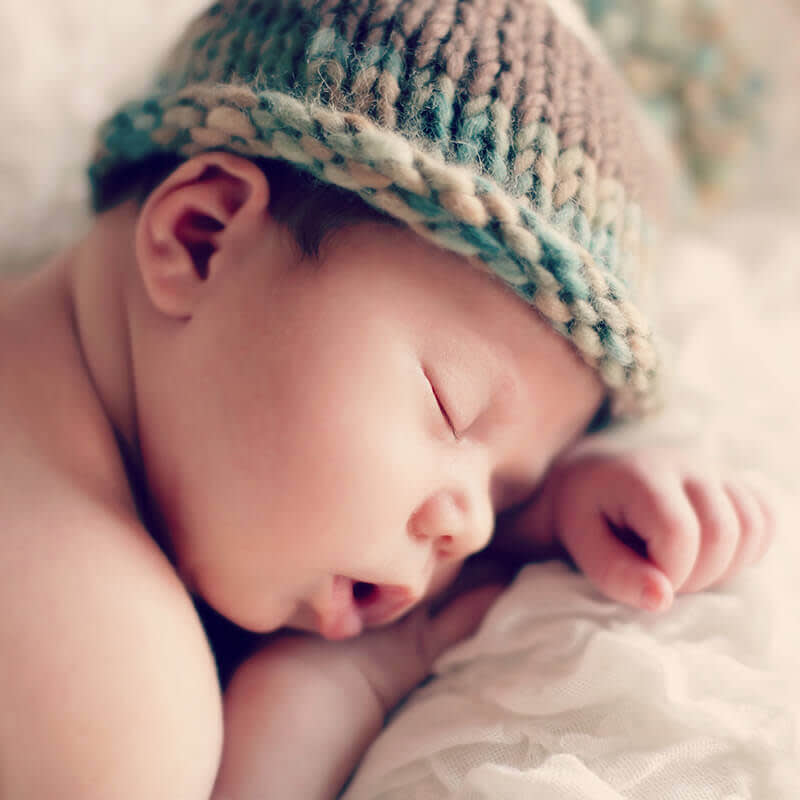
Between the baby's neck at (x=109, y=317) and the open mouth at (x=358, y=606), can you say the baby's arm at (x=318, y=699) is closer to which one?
the open mouth at (x=358, y=606)

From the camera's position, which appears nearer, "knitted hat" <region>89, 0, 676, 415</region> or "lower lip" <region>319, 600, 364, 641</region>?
"knitted hat" <region>89, 0, 676, 415</region>

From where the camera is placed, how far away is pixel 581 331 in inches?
30.2

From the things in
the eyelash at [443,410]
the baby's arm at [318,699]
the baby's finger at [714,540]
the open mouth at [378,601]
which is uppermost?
the eyelash at [443,410]

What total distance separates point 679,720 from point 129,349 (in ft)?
2.07

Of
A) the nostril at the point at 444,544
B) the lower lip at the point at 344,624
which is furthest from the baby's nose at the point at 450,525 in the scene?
the lower lip at the point at 344,624

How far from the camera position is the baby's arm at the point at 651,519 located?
2.82ft

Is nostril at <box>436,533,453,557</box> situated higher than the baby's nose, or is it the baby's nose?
the baby's nose

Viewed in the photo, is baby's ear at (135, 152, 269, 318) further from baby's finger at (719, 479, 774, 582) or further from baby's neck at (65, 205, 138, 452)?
baby's finger at (719, 479, 774, 582)

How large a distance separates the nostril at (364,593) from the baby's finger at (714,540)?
30 centimetres

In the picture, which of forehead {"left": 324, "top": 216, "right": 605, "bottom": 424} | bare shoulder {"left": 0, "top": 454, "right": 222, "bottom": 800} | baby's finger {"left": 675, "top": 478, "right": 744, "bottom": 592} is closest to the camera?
bare shoulder {"left": 0, "top": 454, "right": 222, "bottom": 800}

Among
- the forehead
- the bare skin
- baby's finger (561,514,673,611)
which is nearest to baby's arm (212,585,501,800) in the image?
the bare skin

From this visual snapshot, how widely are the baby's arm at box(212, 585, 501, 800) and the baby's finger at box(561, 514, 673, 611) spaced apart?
124mm

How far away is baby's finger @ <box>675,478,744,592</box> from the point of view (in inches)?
34.0

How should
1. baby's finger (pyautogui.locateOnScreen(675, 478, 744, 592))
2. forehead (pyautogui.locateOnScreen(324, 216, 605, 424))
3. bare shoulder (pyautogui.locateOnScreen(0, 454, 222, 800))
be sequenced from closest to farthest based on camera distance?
1. bare shoulder (pyautogui.locateOnScreen(0, 454, 222, 800))
2. forehead (pyautogui.locateOnScreen(324, 216, 605, 424))
3. baby's finger (pyautogui.locateOnScreen(675, 478, 744, 592))
